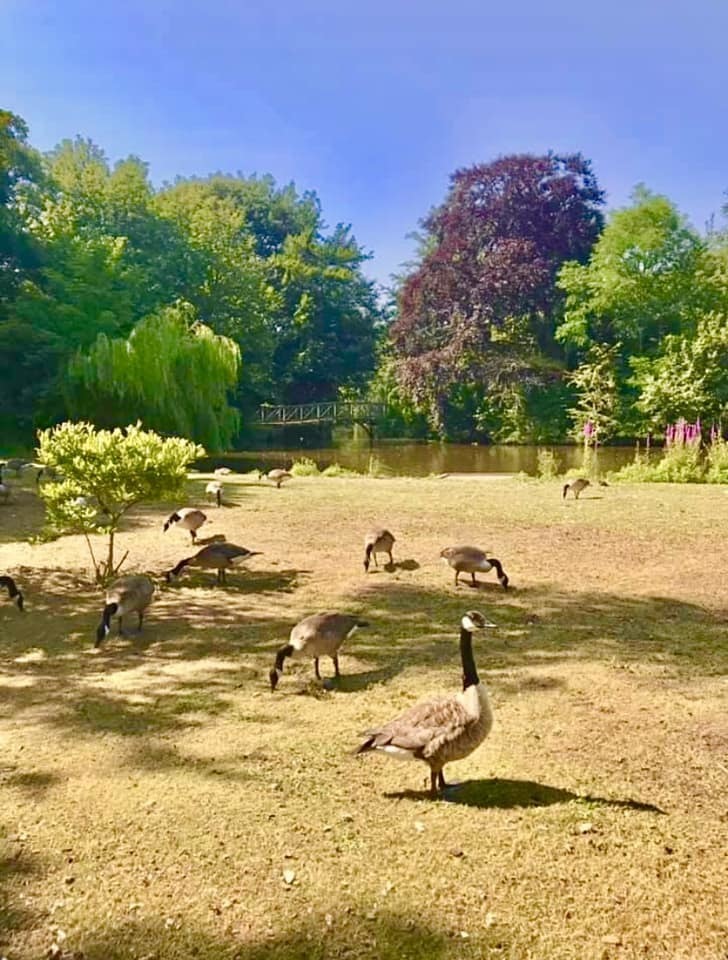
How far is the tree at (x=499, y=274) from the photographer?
137 feet

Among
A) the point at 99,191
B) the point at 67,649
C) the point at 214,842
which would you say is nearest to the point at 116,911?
the point at 214,842

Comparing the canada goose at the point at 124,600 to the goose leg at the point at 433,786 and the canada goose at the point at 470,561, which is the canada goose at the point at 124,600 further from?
the goose leg at the point at 433,786

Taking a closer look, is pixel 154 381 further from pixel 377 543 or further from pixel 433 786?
pixel 433 786

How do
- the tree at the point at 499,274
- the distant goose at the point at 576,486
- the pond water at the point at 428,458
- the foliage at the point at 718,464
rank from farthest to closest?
1. the tree at the point at 499,274
2. the pond water at the point at 428,458
3. the foliage at the point at 718,464
4. the distant goose at the point at 576,486

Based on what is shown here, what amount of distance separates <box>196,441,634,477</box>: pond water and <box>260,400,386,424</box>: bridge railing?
7382mm

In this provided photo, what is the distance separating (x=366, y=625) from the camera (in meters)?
6.28

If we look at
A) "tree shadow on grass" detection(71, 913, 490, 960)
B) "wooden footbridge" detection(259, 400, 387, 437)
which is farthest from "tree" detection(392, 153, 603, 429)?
"tree shadow on grass" detection(71, 913, 490, 960)

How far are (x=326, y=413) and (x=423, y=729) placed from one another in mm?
49080

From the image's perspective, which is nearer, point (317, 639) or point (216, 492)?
point (317, 639)

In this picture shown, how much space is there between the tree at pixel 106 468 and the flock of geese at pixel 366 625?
105 cm

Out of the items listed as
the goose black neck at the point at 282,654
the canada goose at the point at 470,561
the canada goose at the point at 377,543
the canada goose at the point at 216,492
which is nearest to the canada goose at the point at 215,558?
the canada goose at the point at 377,543

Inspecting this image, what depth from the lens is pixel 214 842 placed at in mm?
3758

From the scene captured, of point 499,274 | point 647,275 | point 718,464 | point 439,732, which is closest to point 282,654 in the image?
point 439,732

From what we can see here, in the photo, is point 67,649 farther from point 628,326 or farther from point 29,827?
point 628,326
